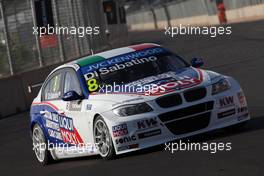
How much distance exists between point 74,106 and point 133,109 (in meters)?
1.32

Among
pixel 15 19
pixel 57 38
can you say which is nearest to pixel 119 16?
pixel 57 38

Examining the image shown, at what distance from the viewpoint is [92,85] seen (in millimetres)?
11680

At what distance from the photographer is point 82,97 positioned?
11.6 metres

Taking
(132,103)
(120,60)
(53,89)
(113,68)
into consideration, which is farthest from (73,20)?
(132,103)

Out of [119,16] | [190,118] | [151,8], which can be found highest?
[190,118]

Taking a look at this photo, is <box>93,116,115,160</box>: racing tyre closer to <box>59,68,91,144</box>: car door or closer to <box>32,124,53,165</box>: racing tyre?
<box>59,68,91,144</box>: car door

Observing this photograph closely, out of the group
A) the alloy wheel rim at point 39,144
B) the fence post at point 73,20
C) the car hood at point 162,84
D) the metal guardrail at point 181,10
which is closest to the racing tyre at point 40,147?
the alloy wheel rim at point 39,144

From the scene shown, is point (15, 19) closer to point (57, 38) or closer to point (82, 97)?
point (57, 38)

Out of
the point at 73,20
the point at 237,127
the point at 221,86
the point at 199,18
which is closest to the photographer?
the point at 221,86

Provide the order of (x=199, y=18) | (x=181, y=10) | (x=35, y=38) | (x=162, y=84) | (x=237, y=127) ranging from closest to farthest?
(x=162, y=84)
(x=237, y=127)
(x=35, y=38)
(x=199, y=18)
(x=181, y=10)

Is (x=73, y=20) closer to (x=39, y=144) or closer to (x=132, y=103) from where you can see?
(x=39, y=144)

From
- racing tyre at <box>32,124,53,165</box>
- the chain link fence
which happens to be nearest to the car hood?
racing tyre at <box>32,124,53,165</box>

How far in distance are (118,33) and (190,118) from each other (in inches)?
1120

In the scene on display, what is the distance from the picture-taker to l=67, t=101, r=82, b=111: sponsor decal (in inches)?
456
